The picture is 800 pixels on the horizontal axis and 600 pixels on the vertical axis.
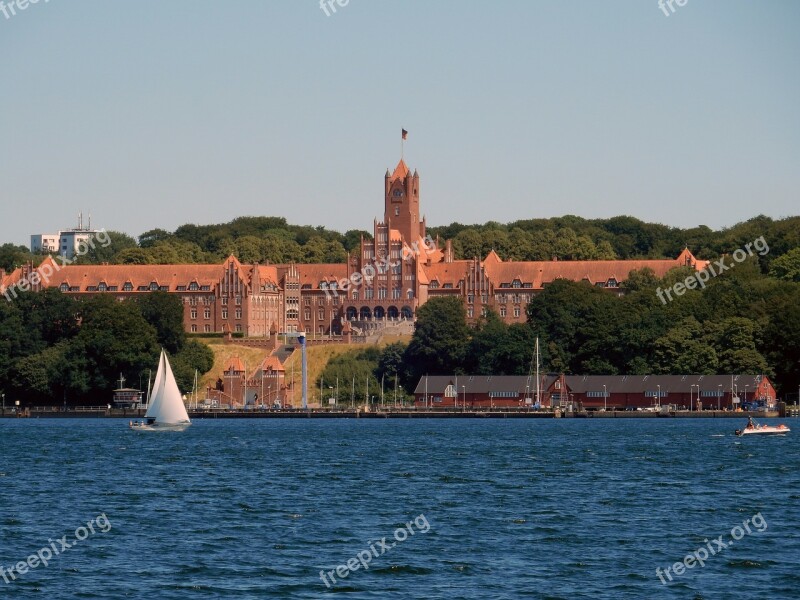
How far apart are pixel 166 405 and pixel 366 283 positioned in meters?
74.5

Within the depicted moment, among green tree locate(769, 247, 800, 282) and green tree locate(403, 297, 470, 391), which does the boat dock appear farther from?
green tree locate(769, 247, 800, 282)

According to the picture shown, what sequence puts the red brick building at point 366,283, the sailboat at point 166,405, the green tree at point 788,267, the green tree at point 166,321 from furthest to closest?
the red brick building at point 366,283, the green tree at point 788,267, the green tree at point 166,321, the sailboat at point 166,405

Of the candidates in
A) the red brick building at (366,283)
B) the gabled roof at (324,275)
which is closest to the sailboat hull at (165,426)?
the red brick building at (366,283)

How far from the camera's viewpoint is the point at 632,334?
147875 mm

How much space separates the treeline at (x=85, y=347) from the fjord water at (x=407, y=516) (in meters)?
56.5

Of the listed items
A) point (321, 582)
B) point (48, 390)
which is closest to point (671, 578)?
point (321, 582)

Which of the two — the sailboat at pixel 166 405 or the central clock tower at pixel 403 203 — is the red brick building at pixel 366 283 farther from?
the sailboat at pixel 166 405

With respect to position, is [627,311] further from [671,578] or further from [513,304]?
[671,578]

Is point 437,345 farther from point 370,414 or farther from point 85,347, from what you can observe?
point 85,347

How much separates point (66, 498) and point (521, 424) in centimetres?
7365

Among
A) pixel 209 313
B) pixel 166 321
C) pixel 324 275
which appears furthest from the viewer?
pixel 324 275

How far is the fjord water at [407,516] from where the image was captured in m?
43.5

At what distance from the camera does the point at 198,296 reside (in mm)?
194500

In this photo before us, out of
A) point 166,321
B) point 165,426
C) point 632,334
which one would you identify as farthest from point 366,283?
point 165,426
